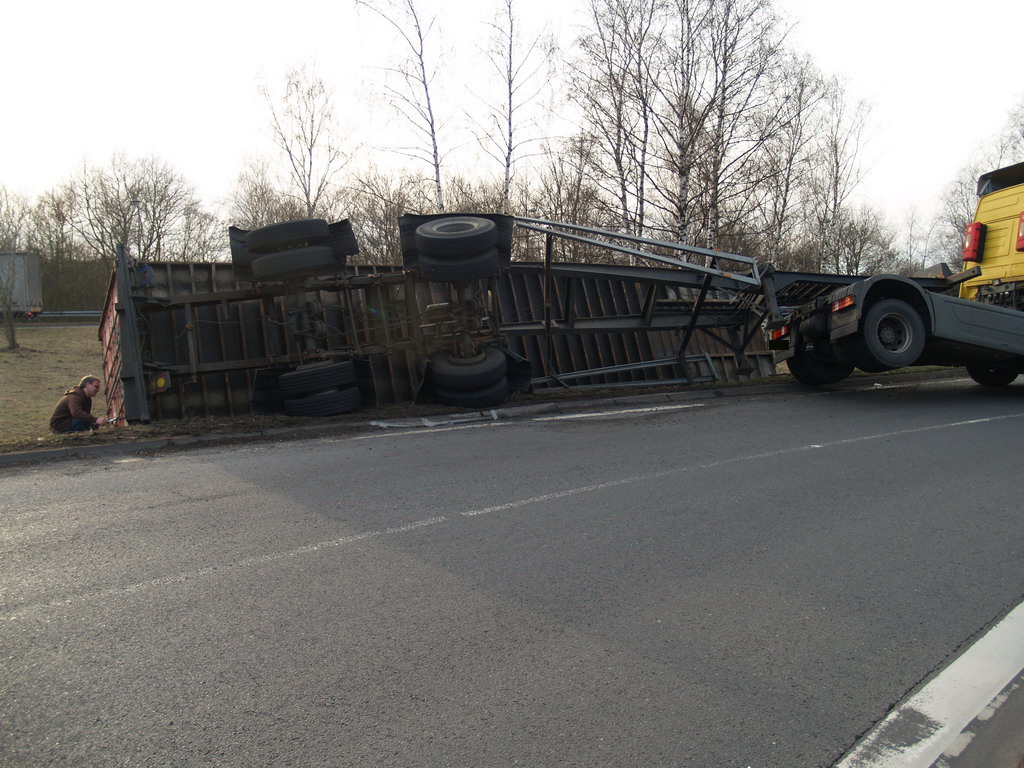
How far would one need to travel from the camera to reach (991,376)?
46.0ft

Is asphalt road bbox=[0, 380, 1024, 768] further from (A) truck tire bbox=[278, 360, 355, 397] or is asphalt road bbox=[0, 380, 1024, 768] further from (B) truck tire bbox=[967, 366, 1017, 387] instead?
(B) truck tire bbox=[967, 366, 1017, 387]

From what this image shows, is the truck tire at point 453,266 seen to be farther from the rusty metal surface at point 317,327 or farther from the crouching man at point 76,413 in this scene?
the crouching man at point 76,413

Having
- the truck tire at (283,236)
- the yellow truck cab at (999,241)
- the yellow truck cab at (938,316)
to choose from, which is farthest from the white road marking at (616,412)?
the yellow truck cab at (999,241)

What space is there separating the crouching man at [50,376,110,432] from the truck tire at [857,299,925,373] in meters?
11.0

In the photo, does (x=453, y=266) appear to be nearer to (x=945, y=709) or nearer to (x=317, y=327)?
(x=317, y=327)

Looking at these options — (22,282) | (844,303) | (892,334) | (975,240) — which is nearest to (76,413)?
(844,303)

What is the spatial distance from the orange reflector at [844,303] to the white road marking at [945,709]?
833 cm

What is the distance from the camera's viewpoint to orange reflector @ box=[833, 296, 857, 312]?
10922 mm

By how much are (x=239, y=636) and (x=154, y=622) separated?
0.45m

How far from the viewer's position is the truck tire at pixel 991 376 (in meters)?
13.8

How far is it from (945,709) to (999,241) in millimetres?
12178

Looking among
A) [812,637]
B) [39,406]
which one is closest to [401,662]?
[812,637]

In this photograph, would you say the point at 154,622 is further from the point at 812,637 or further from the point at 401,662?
the point at 812,637

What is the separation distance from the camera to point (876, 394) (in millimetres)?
12602
